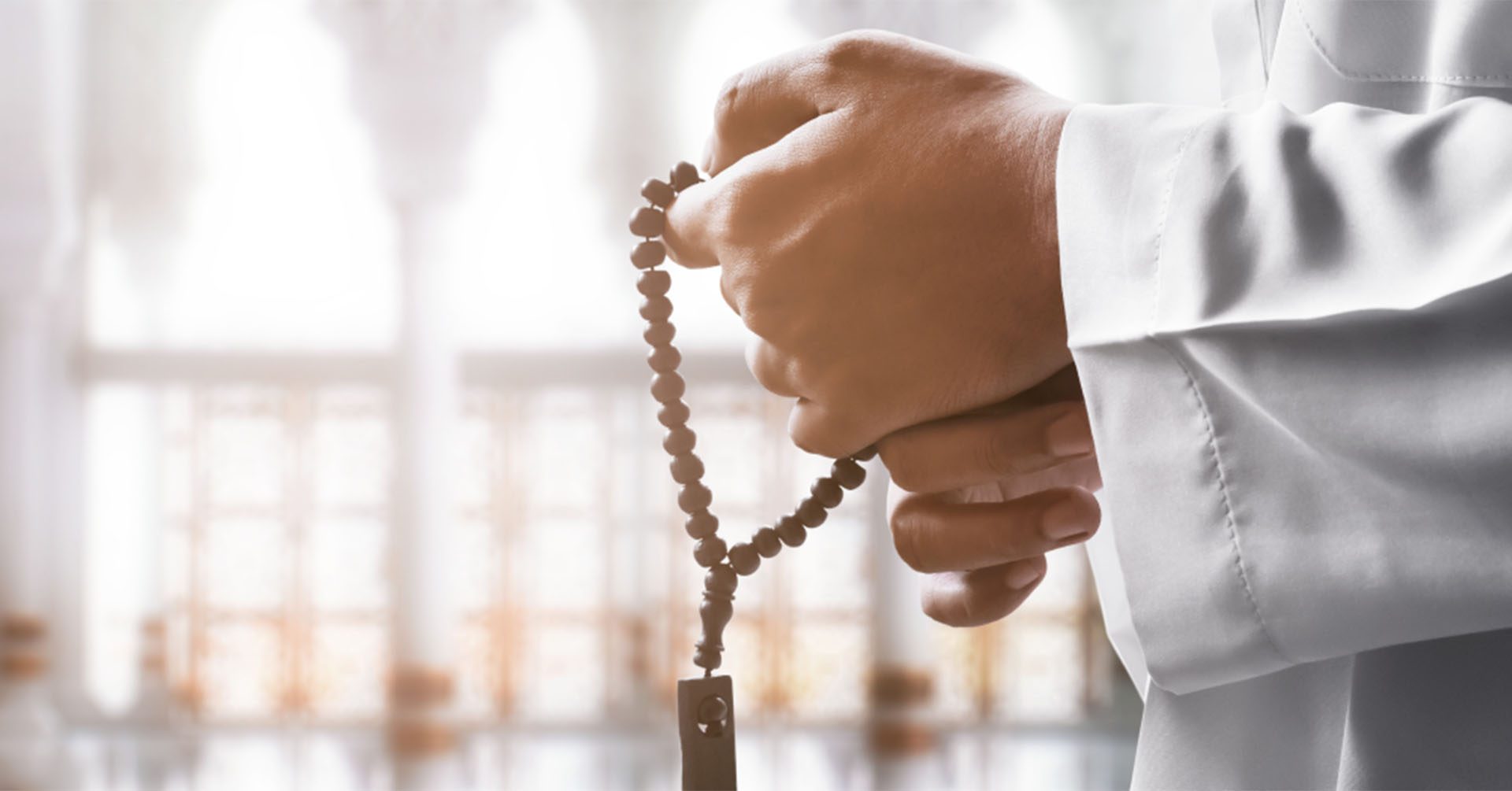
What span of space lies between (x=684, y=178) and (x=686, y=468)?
117 millimetres

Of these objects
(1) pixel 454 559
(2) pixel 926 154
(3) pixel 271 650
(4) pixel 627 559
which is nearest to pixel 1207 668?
(2) pixel 926 154

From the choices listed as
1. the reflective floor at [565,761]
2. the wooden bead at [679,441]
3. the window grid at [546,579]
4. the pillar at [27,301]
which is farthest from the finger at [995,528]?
the pillar at [27,301]

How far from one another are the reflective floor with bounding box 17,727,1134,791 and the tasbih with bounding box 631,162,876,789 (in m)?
3.04

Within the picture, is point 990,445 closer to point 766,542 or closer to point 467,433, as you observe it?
point 766,542

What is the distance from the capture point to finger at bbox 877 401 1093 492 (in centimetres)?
37

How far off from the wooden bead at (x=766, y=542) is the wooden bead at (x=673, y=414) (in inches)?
2.4

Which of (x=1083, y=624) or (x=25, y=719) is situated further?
(x=1083, y=624)

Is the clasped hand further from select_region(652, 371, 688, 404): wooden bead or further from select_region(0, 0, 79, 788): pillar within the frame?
select_region(0, 0, 79, 788): pillar

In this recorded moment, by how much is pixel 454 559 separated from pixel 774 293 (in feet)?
12.1

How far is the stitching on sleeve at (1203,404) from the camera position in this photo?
0.99 feet

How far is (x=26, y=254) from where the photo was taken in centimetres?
392

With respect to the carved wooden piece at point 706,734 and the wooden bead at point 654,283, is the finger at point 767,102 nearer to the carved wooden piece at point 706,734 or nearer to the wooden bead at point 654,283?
the wooden bead at point 654,283

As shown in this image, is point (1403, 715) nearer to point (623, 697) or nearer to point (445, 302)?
point (445, 302)

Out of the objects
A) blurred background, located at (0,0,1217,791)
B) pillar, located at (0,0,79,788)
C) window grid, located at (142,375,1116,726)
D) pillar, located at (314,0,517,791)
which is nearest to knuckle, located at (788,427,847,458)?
pillar, located at (314,0,517,791)
